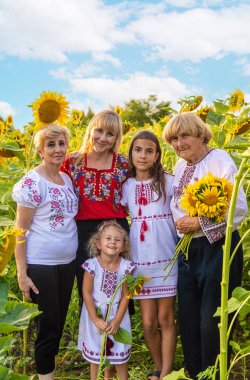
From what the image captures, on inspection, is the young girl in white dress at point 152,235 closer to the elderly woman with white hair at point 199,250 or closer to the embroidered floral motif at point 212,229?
the elderly woman with white hair at point 199,250

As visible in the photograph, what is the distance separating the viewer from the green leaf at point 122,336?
2.26 meters

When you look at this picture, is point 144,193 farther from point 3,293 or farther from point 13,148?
point 3,293

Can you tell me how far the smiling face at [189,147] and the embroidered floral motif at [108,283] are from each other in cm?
62

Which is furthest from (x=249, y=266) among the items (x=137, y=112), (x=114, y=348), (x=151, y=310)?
(x=137, y=112)

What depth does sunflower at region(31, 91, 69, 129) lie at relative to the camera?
274 cm

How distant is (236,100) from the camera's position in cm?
361

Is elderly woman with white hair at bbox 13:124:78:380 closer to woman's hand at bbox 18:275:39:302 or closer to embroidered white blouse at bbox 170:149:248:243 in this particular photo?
woman's hand at bbox 18:275:39:302

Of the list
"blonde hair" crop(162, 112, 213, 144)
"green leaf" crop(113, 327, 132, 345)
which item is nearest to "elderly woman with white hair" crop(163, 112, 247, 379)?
"blonde hair" crop(162, 112, 213, 144)

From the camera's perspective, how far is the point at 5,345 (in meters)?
1.25

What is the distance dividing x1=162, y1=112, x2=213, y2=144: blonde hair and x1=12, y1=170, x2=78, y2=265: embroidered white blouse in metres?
0.53

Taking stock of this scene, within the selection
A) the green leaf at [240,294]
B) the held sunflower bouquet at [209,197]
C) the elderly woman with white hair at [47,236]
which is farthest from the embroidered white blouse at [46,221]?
the green leaf at [240,294]

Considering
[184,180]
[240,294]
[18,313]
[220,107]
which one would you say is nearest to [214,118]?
[220,107]

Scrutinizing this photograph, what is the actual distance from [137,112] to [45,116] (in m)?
20.6

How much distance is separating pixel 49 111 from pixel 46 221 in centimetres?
75
